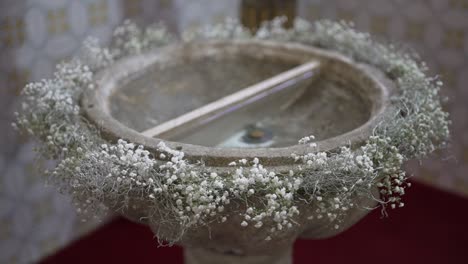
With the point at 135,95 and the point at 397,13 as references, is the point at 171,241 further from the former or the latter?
the point at 397,13

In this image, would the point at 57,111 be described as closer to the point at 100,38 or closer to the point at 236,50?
the point at 236,50

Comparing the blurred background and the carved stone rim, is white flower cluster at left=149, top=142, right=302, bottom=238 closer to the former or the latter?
the carved stone rim

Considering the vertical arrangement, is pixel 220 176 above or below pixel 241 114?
above

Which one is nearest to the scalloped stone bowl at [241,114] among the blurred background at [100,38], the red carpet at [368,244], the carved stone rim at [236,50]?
the carved stone rim at [236,50]

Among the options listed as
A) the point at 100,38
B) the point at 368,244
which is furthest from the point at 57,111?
the point at 368,244

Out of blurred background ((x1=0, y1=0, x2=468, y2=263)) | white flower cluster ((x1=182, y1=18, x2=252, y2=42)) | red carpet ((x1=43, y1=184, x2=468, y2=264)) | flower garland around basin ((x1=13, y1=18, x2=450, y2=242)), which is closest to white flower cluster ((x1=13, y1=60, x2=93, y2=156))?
flower garland around basin ((x1=13, y1=18, x2=450, y2=242))

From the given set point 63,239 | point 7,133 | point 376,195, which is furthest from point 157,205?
point 63,239

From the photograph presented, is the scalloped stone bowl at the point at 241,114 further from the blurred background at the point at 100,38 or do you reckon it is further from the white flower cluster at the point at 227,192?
the blurred background at the point at 100,38

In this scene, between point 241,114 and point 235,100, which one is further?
point 241,114
